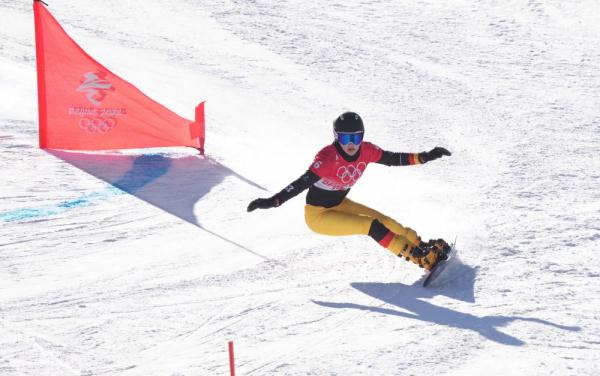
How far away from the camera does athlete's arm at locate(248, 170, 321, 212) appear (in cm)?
655

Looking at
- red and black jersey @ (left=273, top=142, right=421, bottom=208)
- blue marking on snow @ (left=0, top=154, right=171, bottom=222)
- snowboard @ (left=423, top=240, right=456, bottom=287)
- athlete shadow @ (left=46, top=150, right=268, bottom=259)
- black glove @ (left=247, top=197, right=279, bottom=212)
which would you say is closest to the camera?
black glove @ (left=247, top=197, right=279, bottom=212)

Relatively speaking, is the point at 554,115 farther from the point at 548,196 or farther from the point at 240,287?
the point at 240,287

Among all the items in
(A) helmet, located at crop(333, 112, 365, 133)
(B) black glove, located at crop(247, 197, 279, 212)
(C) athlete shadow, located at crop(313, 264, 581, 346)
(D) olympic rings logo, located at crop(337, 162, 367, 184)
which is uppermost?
(A) helmet, located at crop(333, 112, 365, 133)

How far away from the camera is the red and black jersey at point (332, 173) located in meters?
6.91

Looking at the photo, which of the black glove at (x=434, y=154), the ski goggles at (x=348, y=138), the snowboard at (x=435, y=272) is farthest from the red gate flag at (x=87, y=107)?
the snowboard at (x=435, y=272)

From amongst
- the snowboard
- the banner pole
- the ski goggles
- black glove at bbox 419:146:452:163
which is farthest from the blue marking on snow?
the snowboard

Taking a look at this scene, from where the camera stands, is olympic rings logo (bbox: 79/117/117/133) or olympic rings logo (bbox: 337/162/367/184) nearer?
olympic rings logo (bbox: 337/162/367/184)

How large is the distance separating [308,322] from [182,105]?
20.6ft

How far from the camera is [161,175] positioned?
9297 millimetres

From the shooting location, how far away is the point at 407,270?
281 inches

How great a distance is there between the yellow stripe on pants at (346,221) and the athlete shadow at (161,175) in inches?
62.0

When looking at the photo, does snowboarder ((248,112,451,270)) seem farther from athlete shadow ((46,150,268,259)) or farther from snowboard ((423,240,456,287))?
athlete shadow ((46,150,268,259))

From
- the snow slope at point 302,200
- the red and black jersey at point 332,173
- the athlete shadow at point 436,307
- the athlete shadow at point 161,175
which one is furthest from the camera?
the athlete shadow at point 161,175

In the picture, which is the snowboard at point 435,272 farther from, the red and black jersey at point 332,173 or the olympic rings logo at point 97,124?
the olympic rings logo at point 97,124
